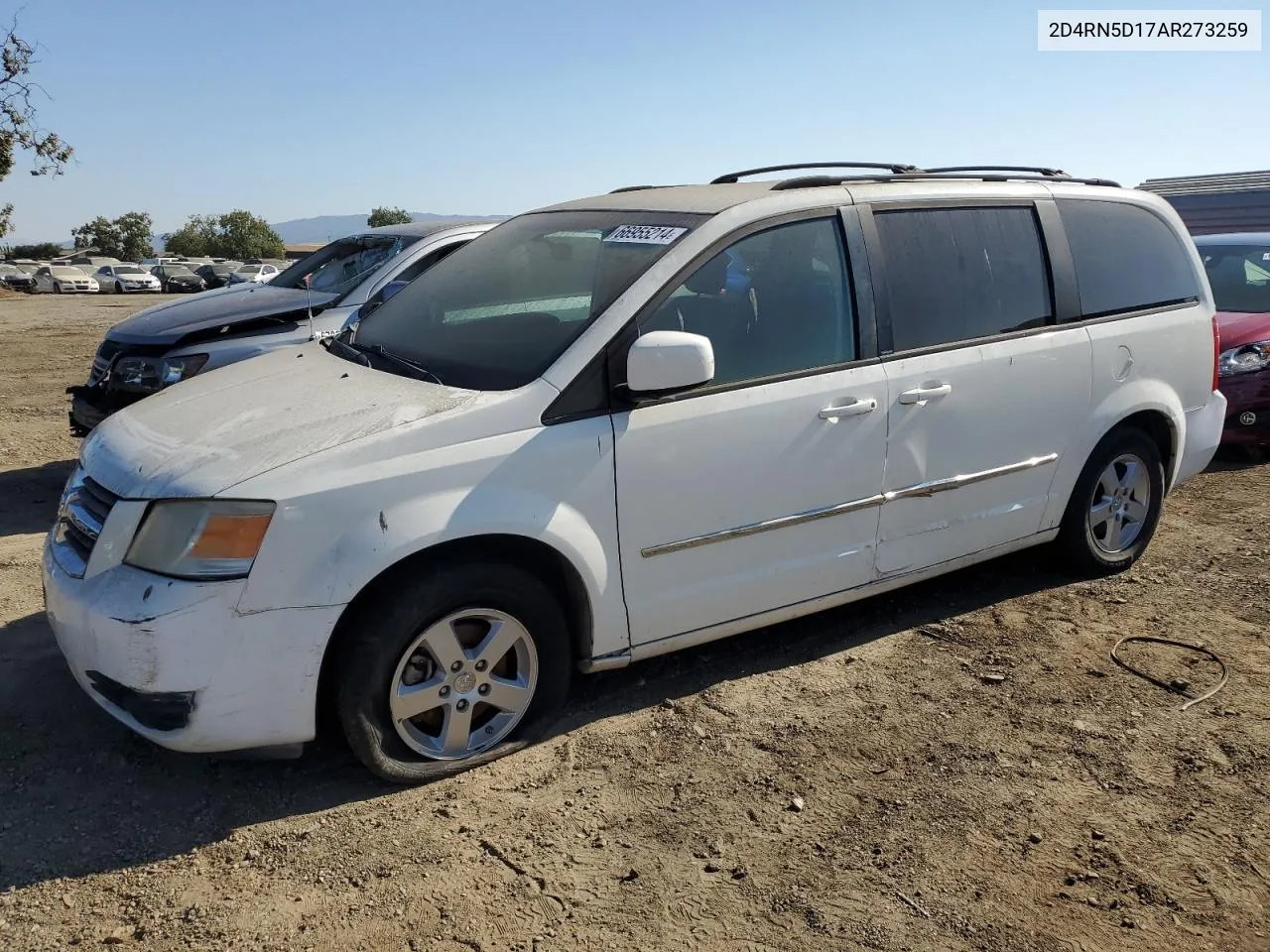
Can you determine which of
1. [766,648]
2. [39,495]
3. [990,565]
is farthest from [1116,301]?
[39,495]

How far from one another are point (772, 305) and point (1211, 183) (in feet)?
85.2

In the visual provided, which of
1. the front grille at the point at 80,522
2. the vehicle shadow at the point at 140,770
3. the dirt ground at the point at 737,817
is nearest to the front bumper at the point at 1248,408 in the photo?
the dirt ground at the point at 737,817

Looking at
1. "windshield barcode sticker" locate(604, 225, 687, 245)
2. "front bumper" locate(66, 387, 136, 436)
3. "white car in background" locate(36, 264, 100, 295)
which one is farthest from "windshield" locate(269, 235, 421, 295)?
"white car in background" locate(36, 264, 100, 295)

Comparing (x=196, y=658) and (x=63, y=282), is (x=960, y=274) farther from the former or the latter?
(x=63, y=282)

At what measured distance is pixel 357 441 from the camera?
312 cm

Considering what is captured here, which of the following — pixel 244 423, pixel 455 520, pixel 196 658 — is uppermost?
pixel 244 423

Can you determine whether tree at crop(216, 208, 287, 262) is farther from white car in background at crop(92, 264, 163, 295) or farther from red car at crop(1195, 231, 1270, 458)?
red car at crop(1195, 231, 1270, 458)

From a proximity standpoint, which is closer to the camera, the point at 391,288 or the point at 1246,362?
the point at 391,288

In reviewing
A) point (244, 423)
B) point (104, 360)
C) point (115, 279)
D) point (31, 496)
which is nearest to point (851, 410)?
point (244, 423)

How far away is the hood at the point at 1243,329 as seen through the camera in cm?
771

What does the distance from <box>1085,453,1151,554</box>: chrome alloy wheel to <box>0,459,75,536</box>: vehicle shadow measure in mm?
5475

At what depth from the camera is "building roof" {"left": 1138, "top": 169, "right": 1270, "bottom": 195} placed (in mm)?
23266

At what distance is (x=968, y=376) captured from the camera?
426 centimetres

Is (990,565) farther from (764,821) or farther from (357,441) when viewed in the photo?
(357,441)
